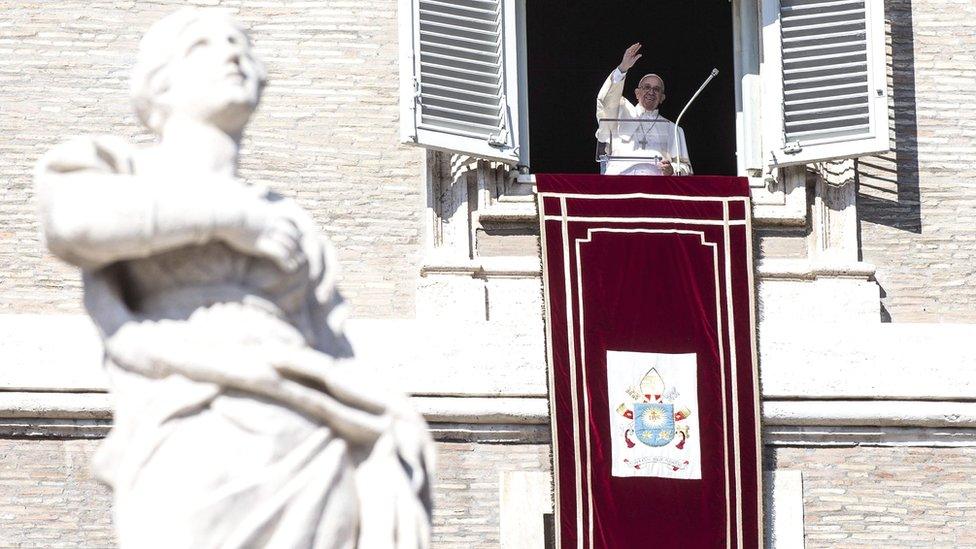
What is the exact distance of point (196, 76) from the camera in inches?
284

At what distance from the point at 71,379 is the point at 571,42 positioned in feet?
18.6

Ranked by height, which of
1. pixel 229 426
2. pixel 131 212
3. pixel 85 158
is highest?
pixel 85 158

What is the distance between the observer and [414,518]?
6.96m

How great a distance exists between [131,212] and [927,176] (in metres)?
9.90

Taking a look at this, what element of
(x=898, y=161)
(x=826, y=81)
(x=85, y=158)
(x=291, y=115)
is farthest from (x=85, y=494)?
(x=85, y=158)

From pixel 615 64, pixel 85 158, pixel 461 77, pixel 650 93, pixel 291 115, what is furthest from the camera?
pixel 615 64

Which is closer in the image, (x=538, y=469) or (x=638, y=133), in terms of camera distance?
(x=538, y=469)

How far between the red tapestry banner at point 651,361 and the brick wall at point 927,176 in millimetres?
965

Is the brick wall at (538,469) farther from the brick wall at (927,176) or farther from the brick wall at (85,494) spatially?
the brick wall at (927,176)

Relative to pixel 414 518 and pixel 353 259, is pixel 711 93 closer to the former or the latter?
pixel 353 259

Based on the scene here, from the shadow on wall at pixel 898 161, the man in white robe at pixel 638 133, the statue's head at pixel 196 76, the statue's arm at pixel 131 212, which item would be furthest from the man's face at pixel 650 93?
the statue's arm at pixel 131 212

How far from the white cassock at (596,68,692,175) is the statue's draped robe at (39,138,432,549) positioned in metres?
9.14

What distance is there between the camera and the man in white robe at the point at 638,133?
53.2ft

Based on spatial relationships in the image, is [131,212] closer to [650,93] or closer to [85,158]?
[85,158]
